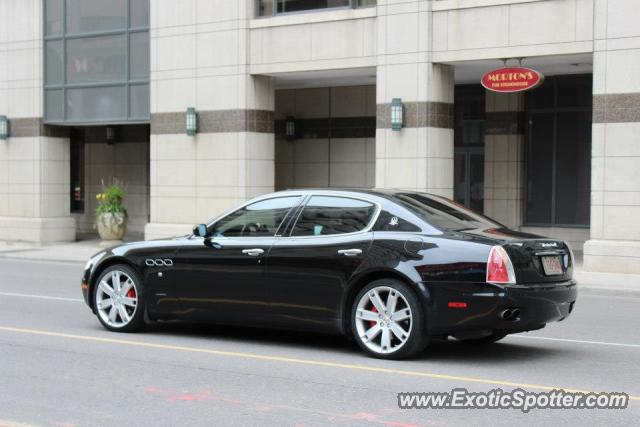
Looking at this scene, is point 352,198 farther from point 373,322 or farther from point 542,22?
point 542,22

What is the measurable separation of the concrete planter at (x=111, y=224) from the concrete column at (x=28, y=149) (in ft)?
7.10

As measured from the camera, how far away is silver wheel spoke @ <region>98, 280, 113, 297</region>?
10.5 m

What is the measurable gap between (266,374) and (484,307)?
1.96 m

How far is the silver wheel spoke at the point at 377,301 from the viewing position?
8727 mm

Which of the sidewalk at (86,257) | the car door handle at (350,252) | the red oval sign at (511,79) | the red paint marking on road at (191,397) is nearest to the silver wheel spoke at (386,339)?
the car door handle at (350,252)

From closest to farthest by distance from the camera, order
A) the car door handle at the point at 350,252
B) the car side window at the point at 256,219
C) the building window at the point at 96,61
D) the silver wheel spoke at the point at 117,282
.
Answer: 1. the car door handle at the point at 350,252
2. the car side window at the point at 256,219
3. the silver wheel spoke at the point at 117,282
4. the building window at the point at 96,61

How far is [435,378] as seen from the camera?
315 inches

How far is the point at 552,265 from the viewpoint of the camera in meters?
8.86

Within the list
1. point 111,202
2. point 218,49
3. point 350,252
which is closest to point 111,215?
point 111,202

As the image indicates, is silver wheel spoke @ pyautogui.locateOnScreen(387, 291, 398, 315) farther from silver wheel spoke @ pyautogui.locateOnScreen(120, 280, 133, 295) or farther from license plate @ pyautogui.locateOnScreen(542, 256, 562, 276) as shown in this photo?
silver wheel spoke @ pyautogui.locateOnScreen(120, 280, 133, 295)

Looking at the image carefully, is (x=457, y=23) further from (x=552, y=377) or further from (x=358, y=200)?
(x=552, y=377)

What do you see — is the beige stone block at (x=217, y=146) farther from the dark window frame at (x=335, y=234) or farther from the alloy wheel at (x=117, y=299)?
the dark window frame at (x=335, y=234)

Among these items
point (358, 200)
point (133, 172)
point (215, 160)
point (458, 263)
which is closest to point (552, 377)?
point (458, 263)

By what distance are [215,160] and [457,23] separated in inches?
266
